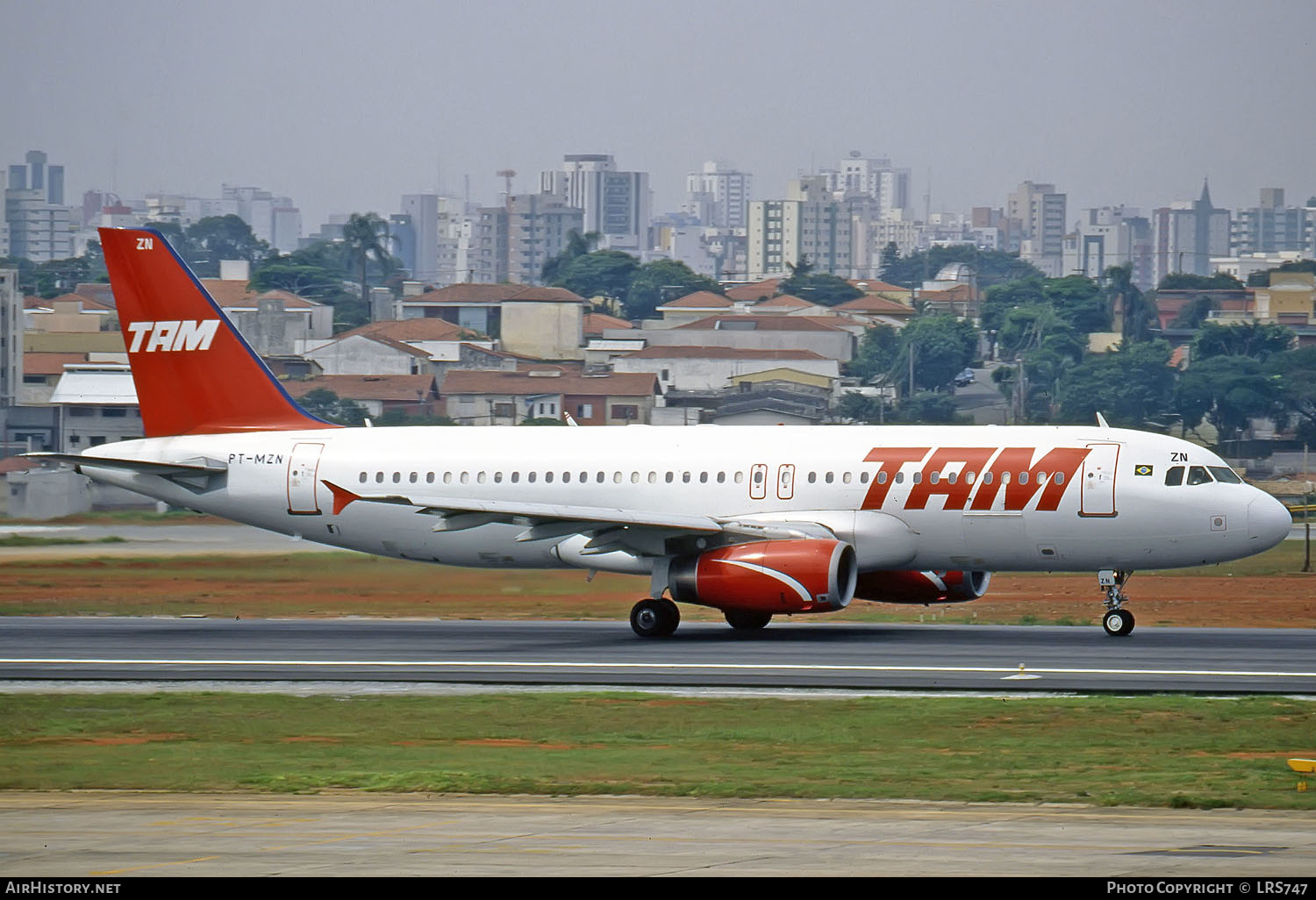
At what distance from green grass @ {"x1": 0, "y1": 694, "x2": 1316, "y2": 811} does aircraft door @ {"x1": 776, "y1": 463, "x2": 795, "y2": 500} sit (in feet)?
36.0

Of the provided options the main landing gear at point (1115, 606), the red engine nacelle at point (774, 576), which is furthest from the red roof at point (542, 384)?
the main landing gear at point (1115, 606)

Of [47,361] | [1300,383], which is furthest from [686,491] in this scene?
[47,361]

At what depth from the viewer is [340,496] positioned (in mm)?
40469

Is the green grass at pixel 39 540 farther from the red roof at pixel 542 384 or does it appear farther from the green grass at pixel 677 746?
the red roof at pixel 542 384

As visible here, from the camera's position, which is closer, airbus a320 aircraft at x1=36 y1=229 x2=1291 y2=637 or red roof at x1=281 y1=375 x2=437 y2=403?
airbus a320 aircraft at x1=36 y1=229 x2=1291 y2=637

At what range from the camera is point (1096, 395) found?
477ft

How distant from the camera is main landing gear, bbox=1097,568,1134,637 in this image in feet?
122

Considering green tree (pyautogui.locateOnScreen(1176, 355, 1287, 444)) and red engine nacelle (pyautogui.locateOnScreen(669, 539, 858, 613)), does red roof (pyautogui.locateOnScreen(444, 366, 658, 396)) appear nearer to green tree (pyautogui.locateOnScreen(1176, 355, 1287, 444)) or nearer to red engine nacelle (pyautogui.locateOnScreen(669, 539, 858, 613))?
green tree (pyautogui.locateOnScreen(1176, 355, 1287, 444))

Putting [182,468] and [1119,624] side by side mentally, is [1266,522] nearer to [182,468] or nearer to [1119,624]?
[1119,624]

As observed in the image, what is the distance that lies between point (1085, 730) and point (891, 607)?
22971 mm

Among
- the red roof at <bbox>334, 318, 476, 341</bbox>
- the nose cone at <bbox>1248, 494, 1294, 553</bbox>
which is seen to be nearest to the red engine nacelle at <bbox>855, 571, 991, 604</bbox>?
the nose cone at <bbox>1248, 494, 1294, 553</bbox>

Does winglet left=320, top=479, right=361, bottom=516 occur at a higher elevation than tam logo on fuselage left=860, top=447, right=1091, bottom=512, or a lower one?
lower

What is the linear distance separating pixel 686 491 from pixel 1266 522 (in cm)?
1146
